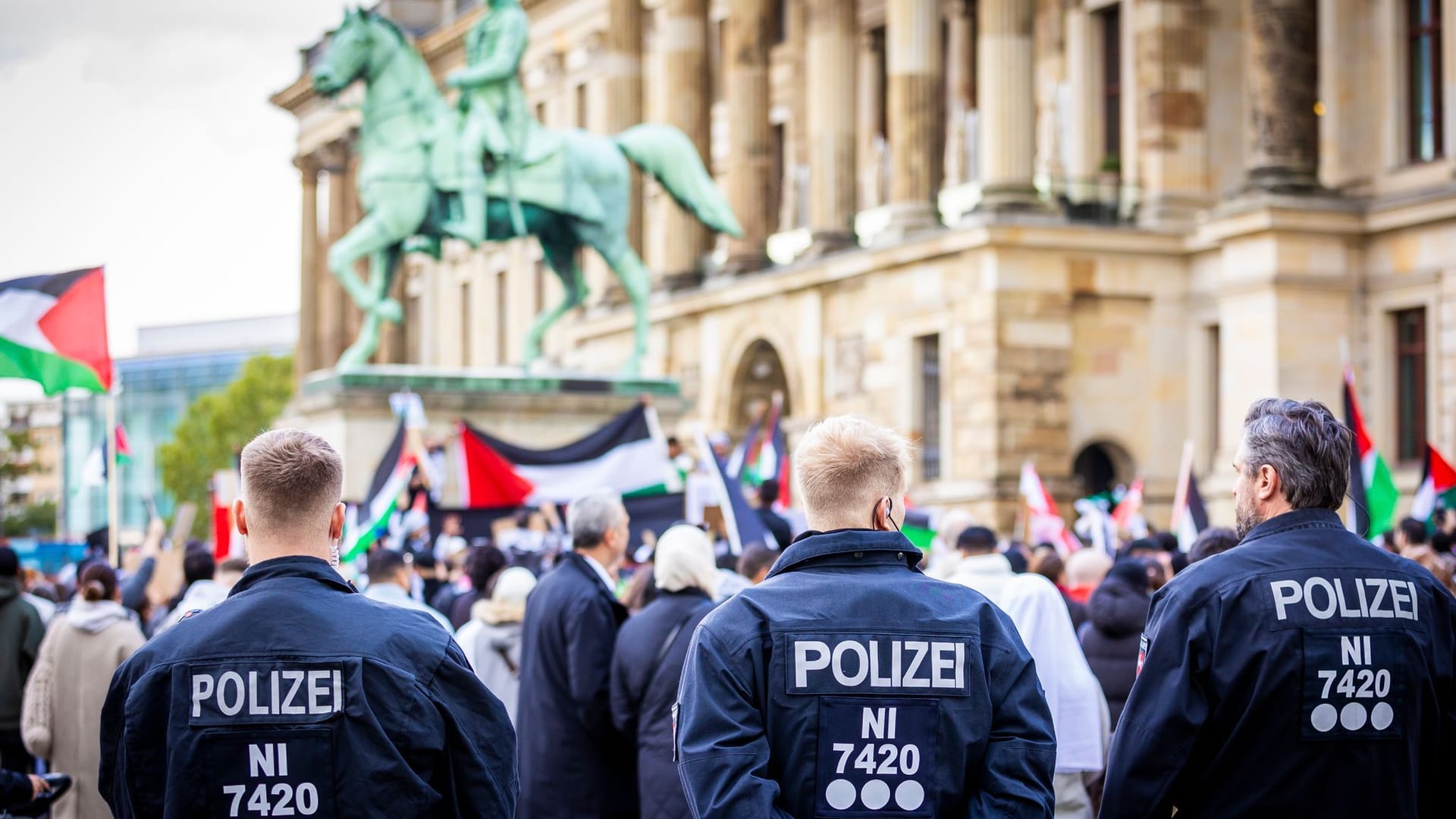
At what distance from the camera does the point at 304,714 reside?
13.7ft

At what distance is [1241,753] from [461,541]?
1184 centimetres

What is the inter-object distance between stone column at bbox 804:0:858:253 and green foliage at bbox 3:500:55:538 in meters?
66.8

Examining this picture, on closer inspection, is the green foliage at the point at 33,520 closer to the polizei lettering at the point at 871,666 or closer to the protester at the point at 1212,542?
the protester at the point at 1212,542

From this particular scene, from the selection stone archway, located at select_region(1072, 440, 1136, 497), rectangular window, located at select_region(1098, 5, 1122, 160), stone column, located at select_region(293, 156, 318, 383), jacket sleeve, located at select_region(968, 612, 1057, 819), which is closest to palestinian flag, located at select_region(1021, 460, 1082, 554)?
stone archway, located at select_region(1072, 440, 1136, 497)

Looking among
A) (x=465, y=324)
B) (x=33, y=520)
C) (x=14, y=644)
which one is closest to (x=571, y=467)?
(x=14, y=644)

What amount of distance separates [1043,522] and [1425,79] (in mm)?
11995

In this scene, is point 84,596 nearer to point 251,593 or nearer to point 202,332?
point 251,593

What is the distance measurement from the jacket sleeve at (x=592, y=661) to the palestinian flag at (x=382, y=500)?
200 inches

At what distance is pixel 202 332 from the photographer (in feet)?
422

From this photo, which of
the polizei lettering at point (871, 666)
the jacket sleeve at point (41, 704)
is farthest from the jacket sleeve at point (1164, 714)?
the jacket sleeve at point (41, 704)

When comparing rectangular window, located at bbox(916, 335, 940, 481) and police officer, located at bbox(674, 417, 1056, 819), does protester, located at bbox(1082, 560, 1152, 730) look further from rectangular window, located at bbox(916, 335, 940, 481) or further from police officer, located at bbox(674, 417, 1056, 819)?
rectangular window, located at bbox(916, 335, 940, 481)

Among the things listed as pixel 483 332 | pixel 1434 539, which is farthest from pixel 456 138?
pixel 483 332

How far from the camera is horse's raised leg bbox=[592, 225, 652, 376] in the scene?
2586 cm

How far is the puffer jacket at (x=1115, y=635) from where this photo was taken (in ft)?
27.8
